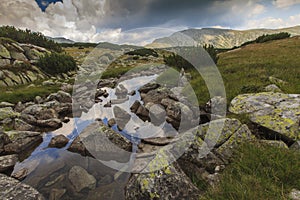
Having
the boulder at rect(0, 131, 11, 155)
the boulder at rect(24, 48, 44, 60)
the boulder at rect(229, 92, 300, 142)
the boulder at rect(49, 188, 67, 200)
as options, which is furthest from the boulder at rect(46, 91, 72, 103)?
the boulder at rect(24, 48, 44, 60)

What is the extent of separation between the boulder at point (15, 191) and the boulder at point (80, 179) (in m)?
0.84

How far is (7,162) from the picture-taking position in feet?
18.7

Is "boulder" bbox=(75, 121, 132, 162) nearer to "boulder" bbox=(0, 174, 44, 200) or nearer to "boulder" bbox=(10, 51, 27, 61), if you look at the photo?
"boulder" bbox=(0, 174, 44, 200)

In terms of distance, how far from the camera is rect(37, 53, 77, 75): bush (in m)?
22.8

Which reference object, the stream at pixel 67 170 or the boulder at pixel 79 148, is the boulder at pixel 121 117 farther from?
the boulder at pixel 79 148

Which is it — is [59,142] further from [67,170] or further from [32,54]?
[32,54]

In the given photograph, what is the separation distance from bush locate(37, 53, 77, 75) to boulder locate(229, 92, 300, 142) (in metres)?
24.0

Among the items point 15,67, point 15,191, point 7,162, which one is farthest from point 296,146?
point 15,67

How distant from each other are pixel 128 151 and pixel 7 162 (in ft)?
13.1

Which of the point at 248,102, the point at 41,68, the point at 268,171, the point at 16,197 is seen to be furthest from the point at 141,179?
the point at 41,68

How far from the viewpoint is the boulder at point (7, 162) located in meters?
5.47

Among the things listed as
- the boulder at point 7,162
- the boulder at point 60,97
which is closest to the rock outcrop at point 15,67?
the boulder at point 60,97

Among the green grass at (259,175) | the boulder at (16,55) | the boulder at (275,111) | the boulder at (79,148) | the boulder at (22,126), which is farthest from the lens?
the boulder at (16,55)

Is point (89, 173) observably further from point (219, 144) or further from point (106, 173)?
point (219, 144)
